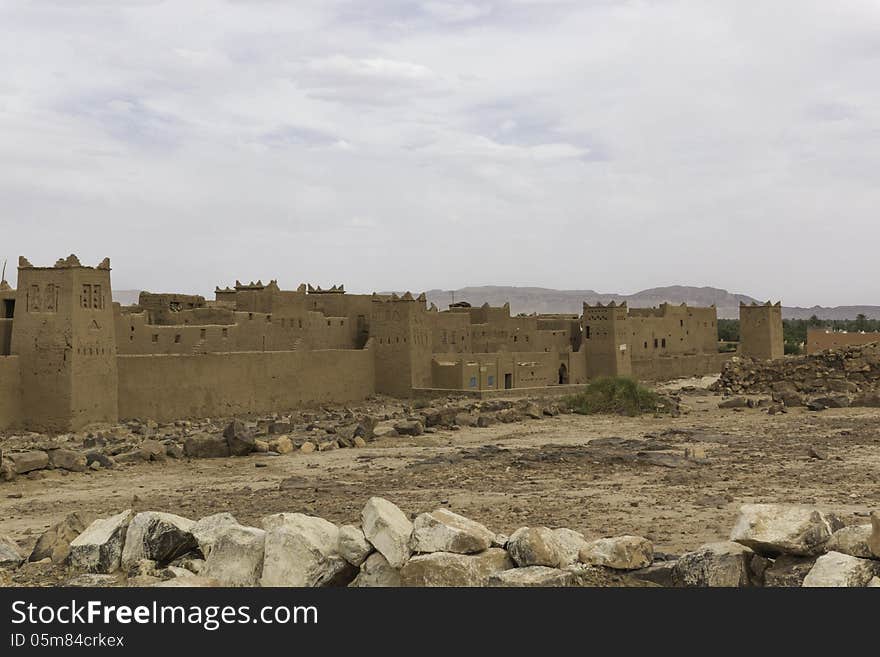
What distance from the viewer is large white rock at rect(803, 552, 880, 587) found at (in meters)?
7.78

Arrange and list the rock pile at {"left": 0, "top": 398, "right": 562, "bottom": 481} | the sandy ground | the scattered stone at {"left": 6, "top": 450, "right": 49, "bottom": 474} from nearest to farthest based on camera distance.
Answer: the sandy ground < the scattered stone at {"left": 6, "top": 450, "right": 49, "bottom": 474} < the rock pile at {"left": 0, "top": 398, "right": 562, "bottom": 481}

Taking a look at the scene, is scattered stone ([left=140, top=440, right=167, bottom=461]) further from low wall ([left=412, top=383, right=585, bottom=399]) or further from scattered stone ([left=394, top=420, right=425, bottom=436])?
low wall ([left=412, top=383, right=585, bottom=399])

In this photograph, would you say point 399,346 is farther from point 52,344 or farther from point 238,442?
point 238,442

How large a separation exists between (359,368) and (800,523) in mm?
31989

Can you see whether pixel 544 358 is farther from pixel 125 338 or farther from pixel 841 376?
pixel 125 338

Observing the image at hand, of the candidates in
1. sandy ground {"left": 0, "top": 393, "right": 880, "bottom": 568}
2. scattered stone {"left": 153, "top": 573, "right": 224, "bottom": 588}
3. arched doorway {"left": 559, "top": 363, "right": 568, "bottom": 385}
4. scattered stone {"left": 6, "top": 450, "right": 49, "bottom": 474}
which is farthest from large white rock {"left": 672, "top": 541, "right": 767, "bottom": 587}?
arched doorway {"left": 559, "top": 363, "right": 568, "bottom": 385}

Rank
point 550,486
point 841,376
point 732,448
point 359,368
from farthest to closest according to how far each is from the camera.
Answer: point 359,368
point 841,376
point 732,448
point 550,486

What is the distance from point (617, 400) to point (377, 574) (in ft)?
80.5

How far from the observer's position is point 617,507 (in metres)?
13.9

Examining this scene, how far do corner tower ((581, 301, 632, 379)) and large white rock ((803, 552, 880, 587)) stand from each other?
4103 centimetres

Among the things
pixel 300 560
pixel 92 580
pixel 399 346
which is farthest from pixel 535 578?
pixel 399 346

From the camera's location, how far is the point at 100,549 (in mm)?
10227
